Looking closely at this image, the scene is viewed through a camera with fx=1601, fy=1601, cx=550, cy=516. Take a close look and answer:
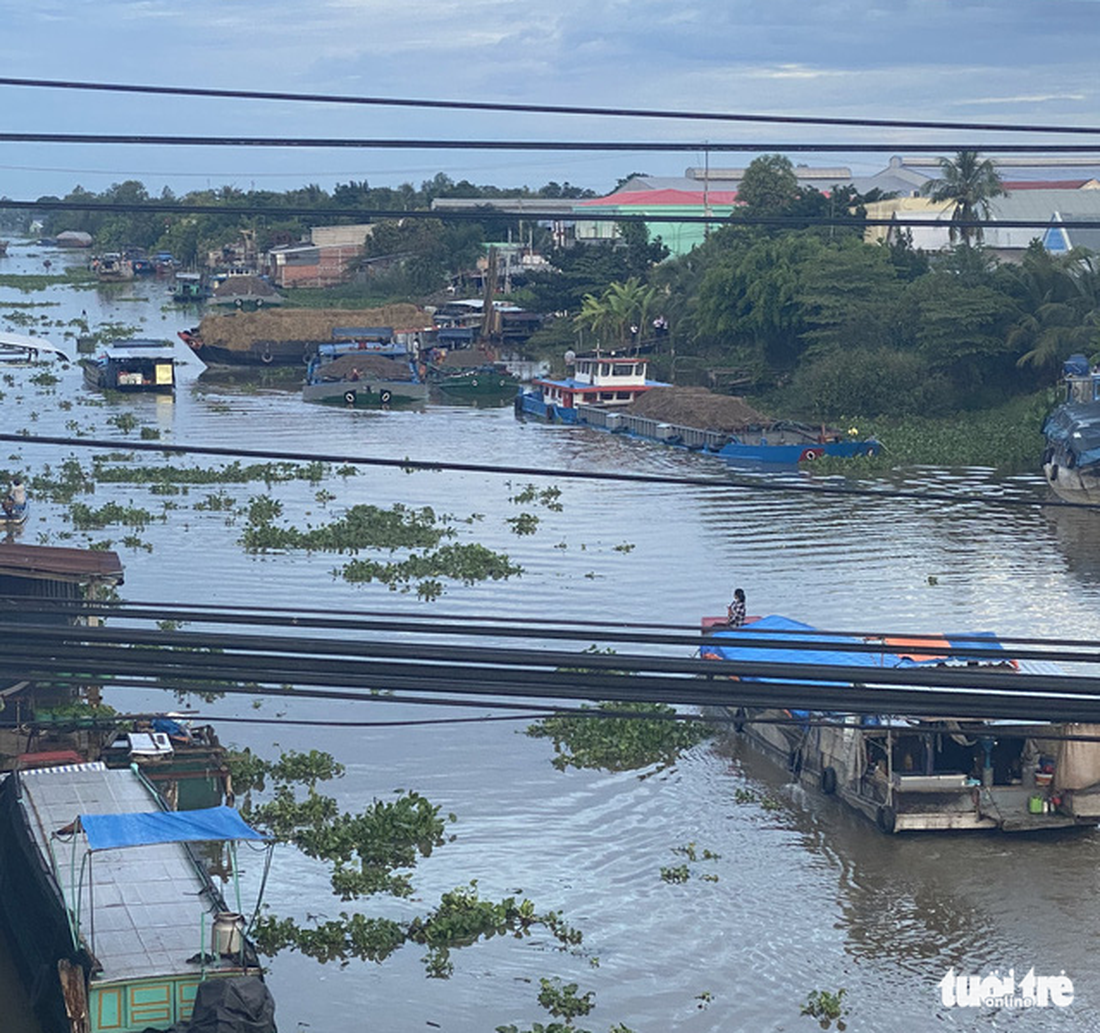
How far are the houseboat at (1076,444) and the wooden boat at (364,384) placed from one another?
73.4 ft

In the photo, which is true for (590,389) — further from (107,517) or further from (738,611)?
(738,611)

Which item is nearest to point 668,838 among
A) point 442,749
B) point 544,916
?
point 544,916

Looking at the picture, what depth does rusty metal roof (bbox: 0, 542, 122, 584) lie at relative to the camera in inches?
718

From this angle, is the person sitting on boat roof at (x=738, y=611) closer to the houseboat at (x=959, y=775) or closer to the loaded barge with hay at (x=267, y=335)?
the houseboat at (x=959, y=775)

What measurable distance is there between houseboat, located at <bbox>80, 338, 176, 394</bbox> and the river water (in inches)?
790

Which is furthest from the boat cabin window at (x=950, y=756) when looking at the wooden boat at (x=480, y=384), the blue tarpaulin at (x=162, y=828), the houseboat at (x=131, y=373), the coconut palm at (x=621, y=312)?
the coconut palm at (x=621, y=312)

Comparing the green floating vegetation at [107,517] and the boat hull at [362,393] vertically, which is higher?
the boat hull at [362,393]

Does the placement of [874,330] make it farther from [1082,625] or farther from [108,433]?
[1082,625]

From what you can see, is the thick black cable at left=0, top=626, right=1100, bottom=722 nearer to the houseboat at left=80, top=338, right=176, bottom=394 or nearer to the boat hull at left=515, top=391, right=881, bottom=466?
the boat hull at left=515, top=391, right=881, bottom=466

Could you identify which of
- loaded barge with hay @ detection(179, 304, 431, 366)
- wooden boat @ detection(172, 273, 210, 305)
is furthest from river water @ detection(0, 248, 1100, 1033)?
A: wooden boat @ detection(172, 273, 210, 305)

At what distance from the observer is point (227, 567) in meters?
27.8

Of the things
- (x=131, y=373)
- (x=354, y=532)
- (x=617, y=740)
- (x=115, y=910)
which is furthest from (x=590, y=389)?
(x=115, y=910)

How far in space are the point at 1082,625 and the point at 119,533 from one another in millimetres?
17608

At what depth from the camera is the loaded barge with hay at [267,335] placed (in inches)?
2603
